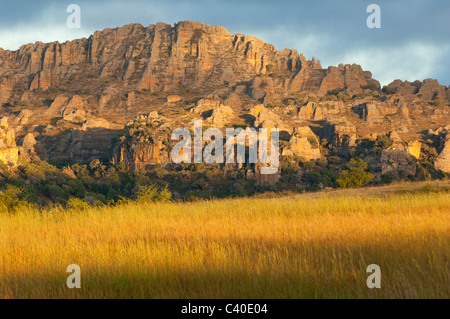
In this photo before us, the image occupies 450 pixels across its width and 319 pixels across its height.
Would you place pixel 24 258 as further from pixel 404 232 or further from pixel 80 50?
pixel 80 50

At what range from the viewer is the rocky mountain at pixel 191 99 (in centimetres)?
7588

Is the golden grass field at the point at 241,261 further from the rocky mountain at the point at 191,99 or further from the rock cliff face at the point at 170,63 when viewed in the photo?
the rock cliff face at the point at 170,63

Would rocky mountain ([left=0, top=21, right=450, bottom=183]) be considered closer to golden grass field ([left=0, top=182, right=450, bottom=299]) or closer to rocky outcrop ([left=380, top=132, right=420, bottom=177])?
rocky outcrop ([left=380, top=132, right=420, bottom=177])

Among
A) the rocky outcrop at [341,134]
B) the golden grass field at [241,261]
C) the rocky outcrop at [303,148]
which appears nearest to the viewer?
the golden grass field at [241,261]

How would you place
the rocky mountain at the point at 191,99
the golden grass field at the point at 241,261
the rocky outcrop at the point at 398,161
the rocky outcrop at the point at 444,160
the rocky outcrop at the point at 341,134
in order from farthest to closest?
1. the rocky mountain at the point at 191,99
2. the rocky outcrop at the point at 341,134
3. the rocky outcrop at the point at 444,160
4. the rocky outcrop at the point at 398,161
5. the golden grass field at the point at 241,261

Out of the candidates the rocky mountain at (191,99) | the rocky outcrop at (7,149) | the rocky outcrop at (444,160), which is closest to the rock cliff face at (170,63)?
the rocky mountain at (191,99)

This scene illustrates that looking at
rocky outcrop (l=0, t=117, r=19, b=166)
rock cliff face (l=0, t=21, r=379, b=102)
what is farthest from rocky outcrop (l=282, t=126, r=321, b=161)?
rock cliff face (l=0, t=21, r=379, b=102)

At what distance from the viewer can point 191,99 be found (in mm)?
115688

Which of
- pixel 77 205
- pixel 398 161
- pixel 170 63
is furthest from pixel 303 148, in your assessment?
pixel 170 63

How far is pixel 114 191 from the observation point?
5859cm

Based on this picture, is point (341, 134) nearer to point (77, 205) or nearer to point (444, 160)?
point (444, 160)

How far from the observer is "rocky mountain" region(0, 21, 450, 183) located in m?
75.9

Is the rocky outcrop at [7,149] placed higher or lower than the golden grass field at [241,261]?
higher

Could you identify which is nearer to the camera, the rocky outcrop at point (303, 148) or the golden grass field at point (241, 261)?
the golden grass field at point (241, 261)
